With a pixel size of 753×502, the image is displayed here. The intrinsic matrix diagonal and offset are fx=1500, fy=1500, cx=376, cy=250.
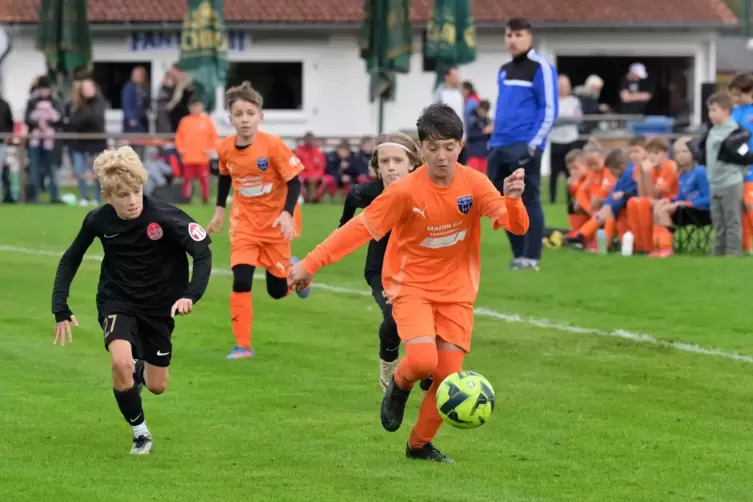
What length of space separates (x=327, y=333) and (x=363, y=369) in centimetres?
185

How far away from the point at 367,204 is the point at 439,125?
2052 mm

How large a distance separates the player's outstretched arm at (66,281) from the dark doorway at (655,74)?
3155cm

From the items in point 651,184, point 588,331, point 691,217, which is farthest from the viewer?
point 651,184

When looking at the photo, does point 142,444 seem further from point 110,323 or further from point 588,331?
point 588,331

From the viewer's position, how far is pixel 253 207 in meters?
11.2

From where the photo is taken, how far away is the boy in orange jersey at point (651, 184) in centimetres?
1748

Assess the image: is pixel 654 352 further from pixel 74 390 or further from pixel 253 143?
pixel 74 390

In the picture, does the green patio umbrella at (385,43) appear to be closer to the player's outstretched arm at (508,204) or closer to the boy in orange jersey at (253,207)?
the boy in orange jersey at (253,207)

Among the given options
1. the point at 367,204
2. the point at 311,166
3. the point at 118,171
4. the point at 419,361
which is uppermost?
the point at 311,166

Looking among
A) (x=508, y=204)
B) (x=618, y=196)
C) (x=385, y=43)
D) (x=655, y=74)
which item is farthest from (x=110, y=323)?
(x=655, y=74)

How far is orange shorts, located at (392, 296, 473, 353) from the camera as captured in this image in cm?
740

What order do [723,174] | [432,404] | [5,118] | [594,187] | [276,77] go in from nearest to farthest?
[432,404], [723,174], [594,187], [5,118], [276,77]

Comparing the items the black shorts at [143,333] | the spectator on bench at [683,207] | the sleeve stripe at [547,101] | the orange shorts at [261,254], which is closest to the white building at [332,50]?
the spectator on bench at [683,207]

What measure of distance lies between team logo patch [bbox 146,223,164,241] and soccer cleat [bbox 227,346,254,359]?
3.25m
